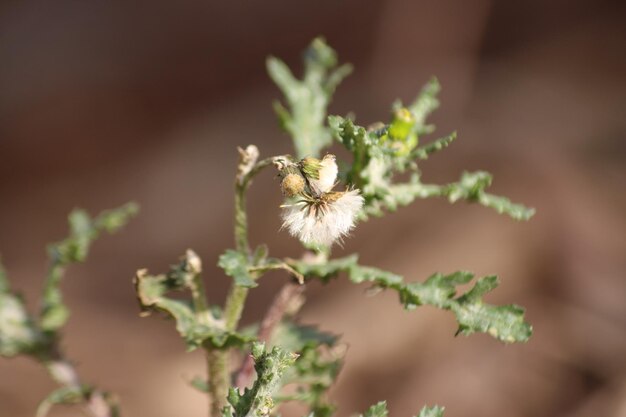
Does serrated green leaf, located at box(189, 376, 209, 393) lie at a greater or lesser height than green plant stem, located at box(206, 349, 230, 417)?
greater

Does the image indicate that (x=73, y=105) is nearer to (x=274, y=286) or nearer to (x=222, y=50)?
(x=222, y=50)

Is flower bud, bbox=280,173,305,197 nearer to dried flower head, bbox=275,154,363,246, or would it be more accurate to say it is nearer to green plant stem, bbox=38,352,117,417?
dried flower head, bbox=275,154,363,246

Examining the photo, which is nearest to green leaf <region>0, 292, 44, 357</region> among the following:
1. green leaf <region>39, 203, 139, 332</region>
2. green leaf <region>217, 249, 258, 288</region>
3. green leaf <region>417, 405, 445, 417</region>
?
green leaf <region>39, 203, 139, 332</region>

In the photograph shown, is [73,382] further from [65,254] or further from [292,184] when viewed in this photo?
[292,184]

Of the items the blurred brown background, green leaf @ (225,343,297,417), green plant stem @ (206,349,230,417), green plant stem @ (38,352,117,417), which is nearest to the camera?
green leaf @ (225,343,297,417)

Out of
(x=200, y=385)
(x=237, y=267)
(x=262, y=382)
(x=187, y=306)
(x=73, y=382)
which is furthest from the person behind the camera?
(x=73, y=382)

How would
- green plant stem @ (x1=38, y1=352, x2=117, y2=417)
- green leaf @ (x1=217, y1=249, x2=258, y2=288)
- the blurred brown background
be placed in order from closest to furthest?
green leaf @ (x1=217, y1=249, x2=258, y2=288) < green plant stem @ (x1=38, y1=352, x2=117, y2=417) < the blurred brown background

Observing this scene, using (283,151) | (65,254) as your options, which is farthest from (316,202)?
(283,151)
